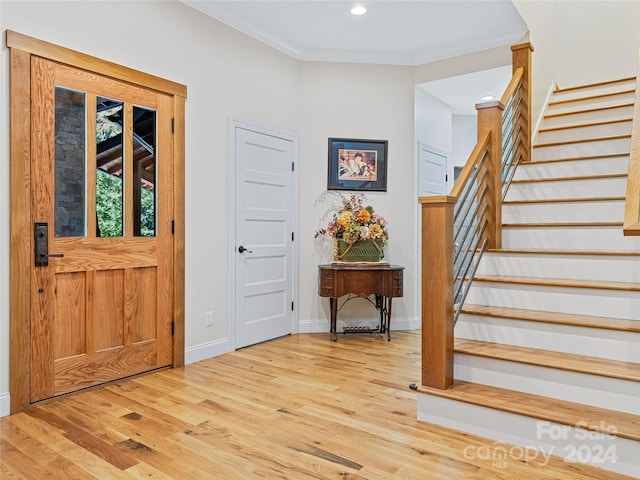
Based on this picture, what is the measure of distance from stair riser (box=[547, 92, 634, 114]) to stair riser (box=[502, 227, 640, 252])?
1.88m

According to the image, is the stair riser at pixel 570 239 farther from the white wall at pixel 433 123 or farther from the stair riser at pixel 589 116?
the white wall at pixel 433 123

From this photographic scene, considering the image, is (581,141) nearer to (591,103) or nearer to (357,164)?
(591,103)

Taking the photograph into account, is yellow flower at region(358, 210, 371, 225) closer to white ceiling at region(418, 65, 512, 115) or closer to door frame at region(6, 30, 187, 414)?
white ceiling at region(418, 65, 512, 115)

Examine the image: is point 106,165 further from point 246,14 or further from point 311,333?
point 311,333

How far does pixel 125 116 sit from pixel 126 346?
1606 mm

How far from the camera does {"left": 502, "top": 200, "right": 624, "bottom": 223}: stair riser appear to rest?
3.07 meters

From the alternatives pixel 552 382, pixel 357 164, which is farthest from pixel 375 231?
pixel 552 382

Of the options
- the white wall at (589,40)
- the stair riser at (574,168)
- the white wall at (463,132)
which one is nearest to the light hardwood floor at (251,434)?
the stair riser at (574,168)

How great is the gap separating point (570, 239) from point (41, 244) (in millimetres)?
3358

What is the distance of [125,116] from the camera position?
313 centimetres

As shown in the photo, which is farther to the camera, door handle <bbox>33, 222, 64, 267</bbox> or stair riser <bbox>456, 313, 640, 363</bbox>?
door handle <bbox>33, 222, 64, 267</bbox>

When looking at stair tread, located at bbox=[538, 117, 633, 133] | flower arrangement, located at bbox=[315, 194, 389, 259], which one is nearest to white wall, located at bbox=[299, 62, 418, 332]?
flower arrangement, located at bbox=[315, 194, 389, 259]

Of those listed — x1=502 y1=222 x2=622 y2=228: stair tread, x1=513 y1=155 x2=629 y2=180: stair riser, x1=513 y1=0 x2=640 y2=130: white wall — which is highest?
x1=513 y1=0 x2=640 y2=130: white wall

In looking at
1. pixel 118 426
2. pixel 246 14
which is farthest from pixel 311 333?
pixel 246 14
